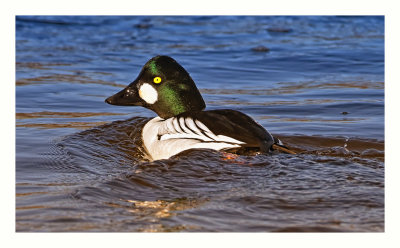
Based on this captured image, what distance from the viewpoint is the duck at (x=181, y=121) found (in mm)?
6871

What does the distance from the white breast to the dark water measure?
6.1 inches

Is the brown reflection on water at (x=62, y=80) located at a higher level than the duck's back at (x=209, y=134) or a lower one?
higher

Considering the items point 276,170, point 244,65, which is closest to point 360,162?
point 276,170

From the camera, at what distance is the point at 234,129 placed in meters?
6.90

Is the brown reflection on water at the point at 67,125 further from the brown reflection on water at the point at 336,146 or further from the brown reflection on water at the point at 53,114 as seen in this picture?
the brown reflection on water at the point at 336,146

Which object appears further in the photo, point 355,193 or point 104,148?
point 104,148

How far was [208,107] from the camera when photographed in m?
10.0

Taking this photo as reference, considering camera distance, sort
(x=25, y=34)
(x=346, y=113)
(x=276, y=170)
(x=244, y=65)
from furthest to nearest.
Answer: (x=25, y=34)
(x=244, y=65)
(x=346, y=113)
(x=276, y=170)

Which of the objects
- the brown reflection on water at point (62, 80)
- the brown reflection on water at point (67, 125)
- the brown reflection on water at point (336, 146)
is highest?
the brown reflection on water at point (62, 80)

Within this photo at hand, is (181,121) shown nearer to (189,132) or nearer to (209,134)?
(189,132)

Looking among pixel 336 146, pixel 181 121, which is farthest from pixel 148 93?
pixel 336 146

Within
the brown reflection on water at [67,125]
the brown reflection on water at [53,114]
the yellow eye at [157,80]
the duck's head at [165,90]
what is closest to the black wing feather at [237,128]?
the duck's head at [165,90]

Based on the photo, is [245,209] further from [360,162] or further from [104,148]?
[104,148]

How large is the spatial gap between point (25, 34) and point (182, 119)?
9.31 metres
